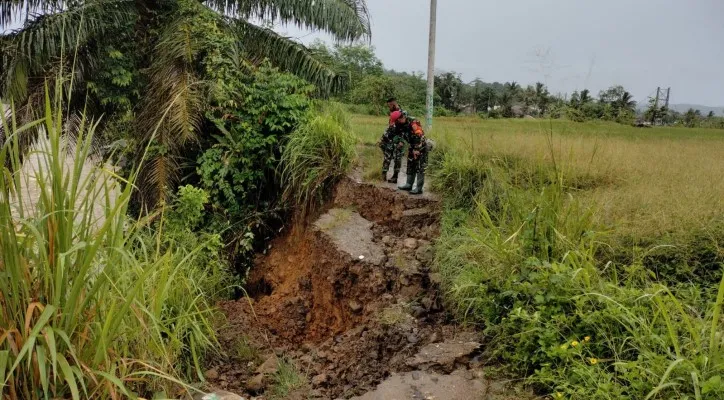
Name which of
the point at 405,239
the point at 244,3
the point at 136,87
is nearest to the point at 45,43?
the point at 136,87

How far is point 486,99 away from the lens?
54.0 feet

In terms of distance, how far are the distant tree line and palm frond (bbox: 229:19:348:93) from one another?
0.21m

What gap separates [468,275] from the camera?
408 centimetres

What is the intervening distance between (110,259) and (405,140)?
14.2ft

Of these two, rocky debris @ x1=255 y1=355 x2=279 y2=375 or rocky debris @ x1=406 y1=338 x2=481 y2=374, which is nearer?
rocky debris @ x1=406 y1=338 x2=481 y2=374

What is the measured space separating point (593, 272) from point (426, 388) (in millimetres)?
1338

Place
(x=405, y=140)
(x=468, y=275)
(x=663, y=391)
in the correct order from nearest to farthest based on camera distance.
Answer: (x=663, y=391)
(x=468, y=275)
(x=405, y=140)

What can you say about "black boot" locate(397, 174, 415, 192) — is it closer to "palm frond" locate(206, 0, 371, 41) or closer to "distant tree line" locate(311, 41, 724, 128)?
"distant tree line" locate(311, 41, 724, 128)

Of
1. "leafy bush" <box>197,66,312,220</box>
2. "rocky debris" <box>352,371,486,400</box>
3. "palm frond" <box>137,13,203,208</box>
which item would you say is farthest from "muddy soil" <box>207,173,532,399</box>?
"palm frond" <box>137,13,203,208</box>

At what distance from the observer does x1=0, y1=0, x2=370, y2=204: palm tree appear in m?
6.39

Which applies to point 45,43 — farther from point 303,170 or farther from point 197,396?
point 197,396

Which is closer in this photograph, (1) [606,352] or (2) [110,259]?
(2) [110,259]

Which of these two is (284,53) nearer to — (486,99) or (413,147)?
(413,147)

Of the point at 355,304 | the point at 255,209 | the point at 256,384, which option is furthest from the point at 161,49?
the point at 256,384
